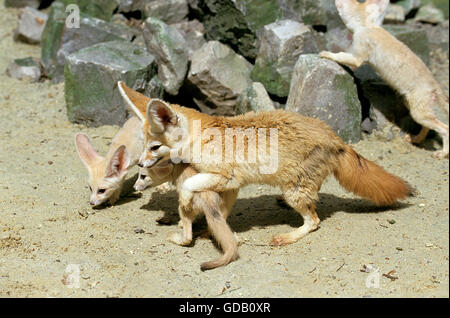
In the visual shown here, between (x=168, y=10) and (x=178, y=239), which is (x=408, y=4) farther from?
(x=178, y=239)

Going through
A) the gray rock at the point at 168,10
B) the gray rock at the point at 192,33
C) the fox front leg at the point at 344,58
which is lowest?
the gray rock at the point at 192,33

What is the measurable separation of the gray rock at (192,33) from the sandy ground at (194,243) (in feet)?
7.75

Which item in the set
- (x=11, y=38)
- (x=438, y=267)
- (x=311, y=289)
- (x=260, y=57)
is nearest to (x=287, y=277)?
(x=311, y=289)

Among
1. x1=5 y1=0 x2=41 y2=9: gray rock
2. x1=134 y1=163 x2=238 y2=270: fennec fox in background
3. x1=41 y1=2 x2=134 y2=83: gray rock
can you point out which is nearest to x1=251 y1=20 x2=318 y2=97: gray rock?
x1=41 y1=2 x2=134 y2=83: gray rock

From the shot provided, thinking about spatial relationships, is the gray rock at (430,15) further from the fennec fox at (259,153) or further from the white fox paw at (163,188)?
the white fox paw at (163,188)

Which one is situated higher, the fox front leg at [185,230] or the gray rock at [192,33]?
the gray rock at [192,33]

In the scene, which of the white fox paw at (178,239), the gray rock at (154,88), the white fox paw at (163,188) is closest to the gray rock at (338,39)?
the gray rock at (154,88)

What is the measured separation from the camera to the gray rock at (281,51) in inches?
279

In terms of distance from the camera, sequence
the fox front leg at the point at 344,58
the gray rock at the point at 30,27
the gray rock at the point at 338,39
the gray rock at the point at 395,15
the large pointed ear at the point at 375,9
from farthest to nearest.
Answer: the gray rock at the point at 395,15 < the gray rock at the point at 30,27 < the gray rock at the point at 338,39 < the large pointed ear at the point at 375,9 < the fox front leg at the point at 344,58
